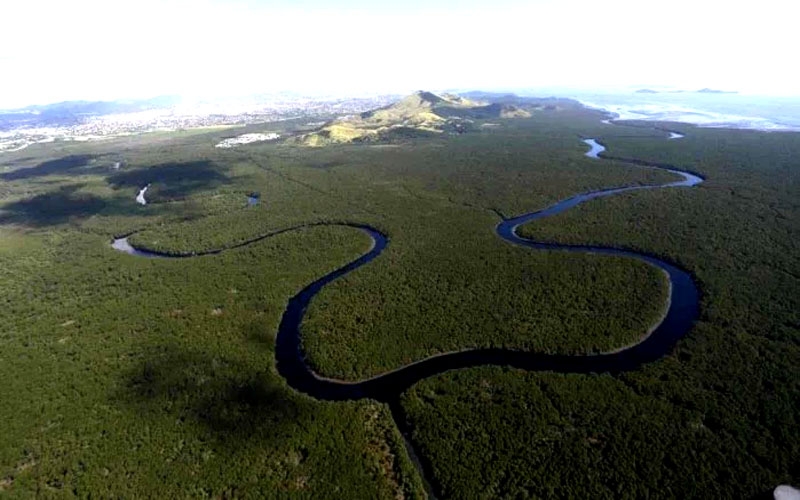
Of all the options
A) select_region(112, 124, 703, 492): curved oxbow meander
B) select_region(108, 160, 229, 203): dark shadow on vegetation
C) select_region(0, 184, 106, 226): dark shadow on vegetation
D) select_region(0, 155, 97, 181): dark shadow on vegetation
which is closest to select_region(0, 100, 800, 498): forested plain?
select_region(112, 124, 703, 492): curved oxbow meander

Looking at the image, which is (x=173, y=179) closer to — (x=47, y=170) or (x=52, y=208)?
(x=52, y=208)

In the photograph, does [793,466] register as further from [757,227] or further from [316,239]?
[316,239]

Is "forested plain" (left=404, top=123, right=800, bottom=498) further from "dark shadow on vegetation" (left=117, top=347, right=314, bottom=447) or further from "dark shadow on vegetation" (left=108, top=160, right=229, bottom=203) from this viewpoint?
"dark shadow on vegetation" (left=108, top=160, right=229, bottom=203)

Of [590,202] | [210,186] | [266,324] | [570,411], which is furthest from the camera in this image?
[210,186]

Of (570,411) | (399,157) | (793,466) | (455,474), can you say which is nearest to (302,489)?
(455,474)

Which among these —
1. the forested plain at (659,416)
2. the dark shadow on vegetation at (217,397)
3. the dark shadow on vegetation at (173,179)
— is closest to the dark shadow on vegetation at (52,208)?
the dark shadow on vegetation at (173,179)

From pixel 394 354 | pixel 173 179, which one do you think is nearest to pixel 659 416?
pixel 394 354
